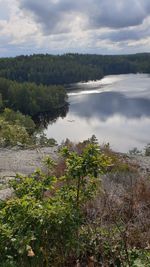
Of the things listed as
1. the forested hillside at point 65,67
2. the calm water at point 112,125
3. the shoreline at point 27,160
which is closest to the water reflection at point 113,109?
the calm water at point 112,125

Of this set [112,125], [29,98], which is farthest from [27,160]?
[29,98]

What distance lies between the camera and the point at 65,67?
122 meters

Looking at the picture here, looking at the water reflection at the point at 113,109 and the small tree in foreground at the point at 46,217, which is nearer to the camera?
the small tree in foreground at the point at 46,217

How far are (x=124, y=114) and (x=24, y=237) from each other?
4765cm

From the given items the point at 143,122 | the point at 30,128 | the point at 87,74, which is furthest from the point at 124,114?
the point at 87,74

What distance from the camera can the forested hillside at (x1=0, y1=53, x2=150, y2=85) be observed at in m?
109

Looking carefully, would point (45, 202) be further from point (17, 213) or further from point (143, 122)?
point (143, 122)

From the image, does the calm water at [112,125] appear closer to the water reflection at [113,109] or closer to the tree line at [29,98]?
the water reflection at [113,109]

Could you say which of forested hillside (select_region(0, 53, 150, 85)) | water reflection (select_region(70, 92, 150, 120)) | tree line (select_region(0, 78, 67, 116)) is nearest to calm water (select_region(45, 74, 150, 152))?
water reflection (select_region(70, 92, 150, 120))

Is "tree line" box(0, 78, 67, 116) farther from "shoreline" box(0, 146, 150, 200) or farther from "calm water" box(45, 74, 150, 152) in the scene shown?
"shoreline" box(0, 146, 150, 200)

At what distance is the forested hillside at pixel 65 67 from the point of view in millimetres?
108738

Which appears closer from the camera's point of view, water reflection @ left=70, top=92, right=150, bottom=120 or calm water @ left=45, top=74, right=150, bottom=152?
calm water @ left=45, top=74, right=150, bottom=152

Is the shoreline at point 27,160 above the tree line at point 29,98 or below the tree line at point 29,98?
above

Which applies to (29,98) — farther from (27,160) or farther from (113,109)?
(27,160)
